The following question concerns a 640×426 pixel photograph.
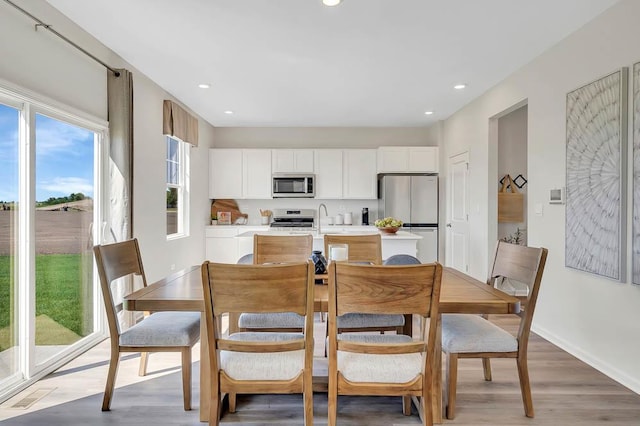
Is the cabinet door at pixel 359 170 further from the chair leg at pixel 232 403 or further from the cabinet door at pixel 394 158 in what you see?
the chair leg at pixel 232 403

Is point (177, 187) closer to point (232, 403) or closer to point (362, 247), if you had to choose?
point (362, 247)

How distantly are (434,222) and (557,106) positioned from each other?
10.2 ft

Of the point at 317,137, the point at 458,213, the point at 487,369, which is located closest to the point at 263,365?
the point at 487,369

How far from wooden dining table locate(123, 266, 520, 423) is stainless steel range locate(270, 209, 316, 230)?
14.3 ft

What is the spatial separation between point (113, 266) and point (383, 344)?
1.54 metres

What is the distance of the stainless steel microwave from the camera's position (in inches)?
255

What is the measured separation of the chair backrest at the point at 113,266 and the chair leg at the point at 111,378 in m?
0.10

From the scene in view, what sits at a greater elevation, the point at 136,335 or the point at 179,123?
the point at 179,123

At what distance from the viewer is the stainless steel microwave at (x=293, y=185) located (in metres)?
6.48

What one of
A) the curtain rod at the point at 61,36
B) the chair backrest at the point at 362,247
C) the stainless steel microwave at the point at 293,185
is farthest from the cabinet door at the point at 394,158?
the curtain rod at the point at 61,36

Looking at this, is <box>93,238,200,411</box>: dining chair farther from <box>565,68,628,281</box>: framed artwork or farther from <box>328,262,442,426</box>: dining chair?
<box>565,68,628,281</box>: framed artwork

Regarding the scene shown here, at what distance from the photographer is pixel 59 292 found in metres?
2.96

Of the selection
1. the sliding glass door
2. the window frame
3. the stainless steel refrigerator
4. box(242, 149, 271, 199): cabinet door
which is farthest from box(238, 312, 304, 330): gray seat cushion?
box(242, 149, 271, 199): cabinet door

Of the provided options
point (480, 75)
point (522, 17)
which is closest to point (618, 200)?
point (522, 17)
